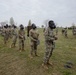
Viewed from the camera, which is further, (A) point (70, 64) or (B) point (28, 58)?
(B) point (28, 58)

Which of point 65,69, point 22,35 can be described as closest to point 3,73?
point 65,69

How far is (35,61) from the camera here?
12.8m

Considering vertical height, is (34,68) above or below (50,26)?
below

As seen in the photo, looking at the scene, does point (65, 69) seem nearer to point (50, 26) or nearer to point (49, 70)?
point (49, 70)

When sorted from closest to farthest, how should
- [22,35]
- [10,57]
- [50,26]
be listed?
[50,26]
[10,57]
[22,35]

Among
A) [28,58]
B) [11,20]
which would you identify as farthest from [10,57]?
[11,20]

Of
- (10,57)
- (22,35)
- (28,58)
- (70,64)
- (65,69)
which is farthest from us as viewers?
(22,35)

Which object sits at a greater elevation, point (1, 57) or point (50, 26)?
point (50, 26)

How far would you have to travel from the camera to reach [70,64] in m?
12.3

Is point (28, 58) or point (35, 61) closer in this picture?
point (35, 61)

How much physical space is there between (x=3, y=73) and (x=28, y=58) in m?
2.66

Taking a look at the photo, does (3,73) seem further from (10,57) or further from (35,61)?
(10,57)

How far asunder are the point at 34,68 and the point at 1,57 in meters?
4.35

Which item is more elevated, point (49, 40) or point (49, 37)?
point (49, 37)
